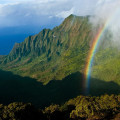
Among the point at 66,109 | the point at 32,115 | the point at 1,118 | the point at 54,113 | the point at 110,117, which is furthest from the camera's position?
the point at 66,109

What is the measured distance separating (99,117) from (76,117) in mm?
11732

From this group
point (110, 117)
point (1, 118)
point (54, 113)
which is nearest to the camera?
point (1, 118)

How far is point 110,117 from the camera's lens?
89062 millimetres

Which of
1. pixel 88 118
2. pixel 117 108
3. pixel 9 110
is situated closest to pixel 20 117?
pixel 9 110

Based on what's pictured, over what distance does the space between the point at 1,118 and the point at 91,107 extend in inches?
1686

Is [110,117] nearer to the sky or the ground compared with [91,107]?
nearer to the ground

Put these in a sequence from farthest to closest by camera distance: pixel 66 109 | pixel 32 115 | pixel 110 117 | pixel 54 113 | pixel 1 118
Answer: pixel 66 109
pixel 54 113
pixel 110 117
pixel 32 115
pixel 1 118

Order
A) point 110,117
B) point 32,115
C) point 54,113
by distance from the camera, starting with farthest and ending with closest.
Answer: point 54,113 → point 110,117 → point 32,115

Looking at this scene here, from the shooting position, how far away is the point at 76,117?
9156cm

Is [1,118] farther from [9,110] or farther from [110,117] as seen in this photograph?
[110,117]

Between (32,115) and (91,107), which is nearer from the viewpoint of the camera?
(32,115)

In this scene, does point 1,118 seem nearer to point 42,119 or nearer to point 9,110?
point 9,110

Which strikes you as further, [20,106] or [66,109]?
[66,109]

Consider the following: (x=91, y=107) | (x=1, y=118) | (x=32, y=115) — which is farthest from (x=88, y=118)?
(x=1, y=118)
